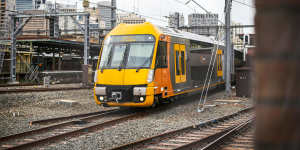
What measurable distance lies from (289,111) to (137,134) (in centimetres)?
684

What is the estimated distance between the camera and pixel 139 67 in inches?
428

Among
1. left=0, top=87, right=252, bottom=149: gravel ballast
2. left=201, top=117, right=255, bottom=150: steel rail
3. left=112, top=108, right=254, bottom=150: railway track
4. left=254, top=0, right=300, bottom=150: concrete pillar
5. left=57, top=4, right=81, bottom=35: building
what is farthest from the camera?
left=57, top=4, right=81, bottom=35: building

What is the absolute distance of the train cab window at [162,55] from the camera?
11.2m

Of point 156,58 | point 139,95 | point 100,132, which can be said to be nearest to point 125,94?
point 139,95

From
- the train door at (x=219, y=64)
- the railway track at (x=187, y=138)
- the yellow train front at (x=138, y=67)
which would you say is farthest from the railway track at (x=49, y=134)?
the train door at (x=219, y=64)

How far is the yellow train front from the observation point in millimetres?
10695

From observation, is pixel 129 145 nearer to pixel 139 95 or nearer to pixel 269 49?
pixel 139 95

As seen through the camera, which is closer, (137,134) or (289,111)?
(289,111)

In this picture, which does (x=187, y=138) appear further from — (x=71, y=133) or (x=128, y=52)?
(x=128, y=52)

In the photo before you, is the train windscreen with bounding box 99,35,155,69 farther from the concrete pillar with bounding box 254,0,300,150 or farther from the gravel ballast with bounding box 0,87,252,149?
the concrete pillar with bounding box 254,0,300,150

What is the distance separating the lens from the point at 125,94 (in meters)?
10.8

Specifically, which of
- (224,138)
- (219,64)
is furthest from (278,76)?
(219,64)

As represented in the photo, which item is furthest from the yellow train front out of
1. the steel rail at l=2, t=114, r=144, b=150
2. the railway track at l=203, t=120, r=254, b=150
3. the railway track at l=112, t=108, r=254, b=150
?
the railway track at l=203, t=120, r=254, b=150

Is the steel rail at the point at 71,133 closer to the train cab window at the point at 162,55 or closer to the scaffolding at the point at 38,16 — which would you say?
the train cab window at the point at 162,55
